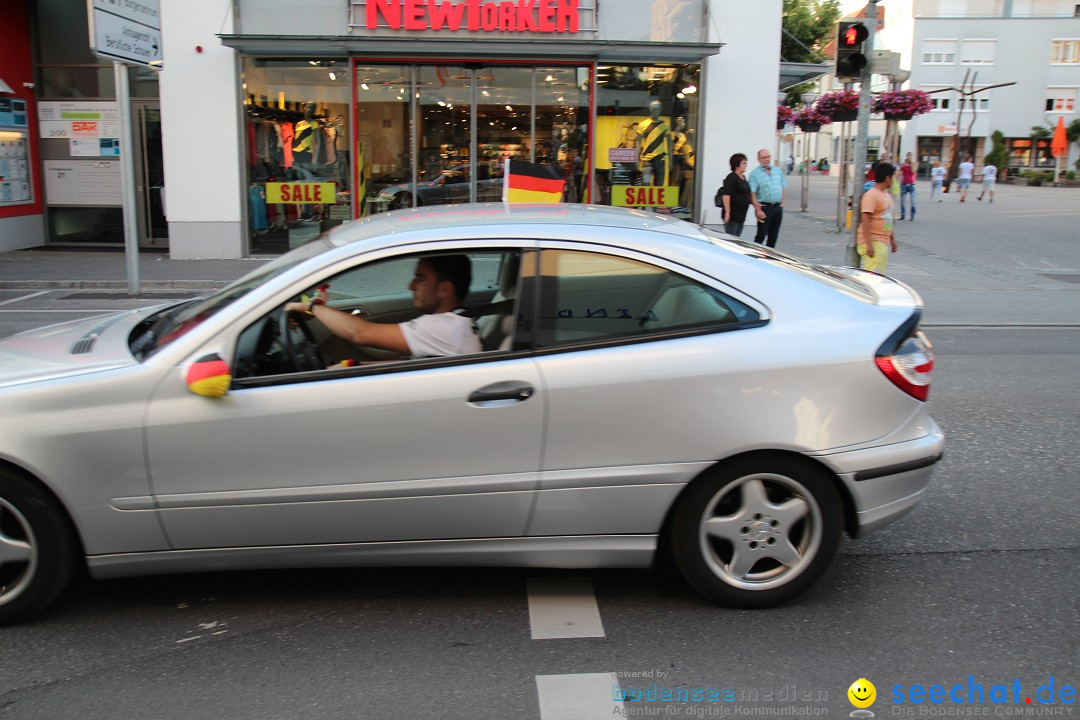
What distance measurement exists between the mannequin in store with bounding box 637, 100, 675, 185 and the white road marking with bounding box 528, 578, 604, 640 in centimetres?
1380

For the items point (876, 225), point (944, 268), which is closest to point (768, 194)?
point (944, 268)

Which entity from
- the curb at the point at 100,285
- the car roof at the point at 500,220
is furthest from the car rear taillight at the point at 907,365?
the curb at the point at 100,285

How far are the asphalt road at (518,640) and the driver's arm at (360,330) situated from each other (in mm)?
1005

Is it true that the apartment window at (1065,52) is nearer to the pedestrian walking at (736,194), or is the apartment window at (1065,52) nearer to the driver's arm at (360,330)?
the pedestrian walking at (736,194)

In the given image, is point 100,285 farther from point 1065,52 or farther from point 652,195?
point 1065,52

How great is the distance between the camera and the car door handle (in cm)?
357

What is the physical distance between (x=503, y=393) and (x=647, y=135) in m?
14.2

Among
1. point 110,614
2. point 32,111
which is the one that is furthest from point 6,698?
point 32,111

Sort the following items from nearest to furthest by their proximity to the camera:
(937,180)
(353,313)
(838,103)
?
(353,313) < (838,103) < (937,180)

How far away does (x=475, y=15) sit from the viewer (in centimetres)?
1595

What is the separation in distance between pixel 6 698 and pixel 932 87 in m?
74.5

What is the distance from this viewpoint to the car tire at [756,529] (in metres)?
3.70

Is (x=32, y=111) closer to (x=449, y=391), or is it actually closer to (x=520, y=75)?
(x=520, y=75)

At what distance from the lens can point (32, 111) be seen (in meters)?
17.5
